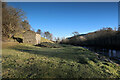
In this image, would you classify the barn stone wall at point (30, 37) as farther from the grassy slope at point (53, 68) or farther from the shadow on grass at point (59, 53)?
the grassy slope at point (53, 68)

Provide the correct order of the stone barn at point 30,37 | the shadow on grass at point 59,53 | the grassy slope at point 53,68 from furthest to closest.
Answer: the stone barn at point 30,37 < the shadow on grass at point 59,53 < the grassy slope at point 53,68

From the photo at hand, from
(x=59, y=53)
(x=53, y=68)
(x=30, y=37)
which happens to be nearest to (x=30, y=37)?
(x=30, y=37)

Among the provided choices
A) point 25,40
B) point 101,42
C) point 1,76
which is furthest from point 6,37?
point 101,42

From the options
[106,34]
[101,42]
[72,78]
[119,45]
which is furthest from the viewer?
[101,42]

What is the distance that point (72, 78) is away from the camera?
6.06 ft

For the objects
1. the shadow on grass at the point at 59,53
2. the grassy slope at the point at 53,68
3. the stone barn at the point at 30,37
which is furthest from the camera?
the stone barn at the point at 30,37

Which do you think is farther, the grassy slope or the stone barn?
the stone barn

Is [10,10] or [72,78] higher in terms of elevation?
[10,10]

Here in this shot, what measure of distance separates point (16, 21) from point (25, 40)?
433 centimetres

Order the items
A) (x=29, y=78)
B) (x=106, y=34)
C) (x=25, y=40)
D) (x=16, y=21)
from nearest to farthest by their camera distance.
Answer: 1. (x=29, y=78)
2. (x=16, y=21)
3. (x=25, y=40)
4. (x=106, y=34)

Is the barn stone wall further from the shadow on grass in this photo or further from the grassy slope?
the grassy slope

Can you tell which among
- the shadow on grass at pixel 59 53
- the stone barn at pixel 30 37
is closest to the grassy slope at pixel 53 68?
the shadow on grass at pixel 59 53

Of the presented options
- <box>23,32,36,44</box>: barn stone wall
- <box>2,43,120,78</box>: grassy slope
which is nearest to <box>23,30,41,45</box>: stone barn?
<box>23,32,36,44</box>: barn stone wall

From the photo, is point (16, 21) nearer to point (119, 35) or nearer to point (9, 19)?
point (9, 19)
